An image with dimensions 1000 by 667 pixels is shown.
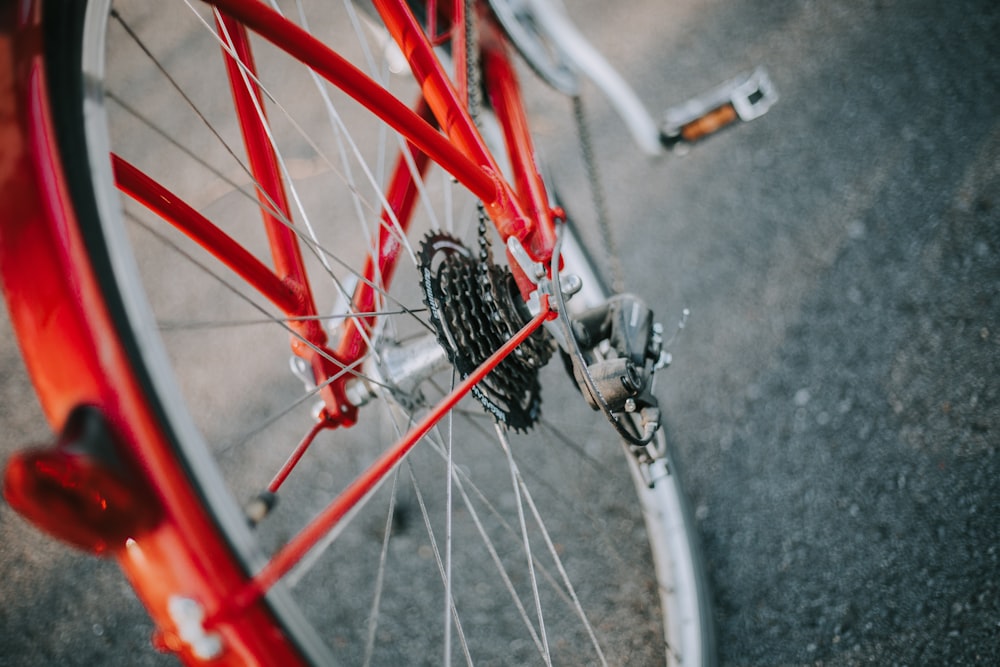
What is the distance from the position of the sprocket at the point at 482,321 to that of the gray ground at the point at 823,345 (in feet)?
1.75

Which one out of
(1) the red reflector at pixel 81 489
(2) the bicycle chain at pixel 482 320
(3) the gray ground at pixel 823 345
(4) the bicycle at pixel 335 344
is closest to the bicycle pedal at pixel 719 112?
(4) the bicycle at pixel 335 344

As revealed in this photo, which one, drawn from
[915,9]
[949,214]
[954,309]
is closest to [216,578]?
[954,309]

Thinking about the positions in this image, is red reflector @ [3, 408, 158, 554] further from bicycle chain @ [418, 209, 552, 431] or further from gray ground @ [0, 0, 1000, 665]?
gray ground @ [0, 0, 1000, 665]

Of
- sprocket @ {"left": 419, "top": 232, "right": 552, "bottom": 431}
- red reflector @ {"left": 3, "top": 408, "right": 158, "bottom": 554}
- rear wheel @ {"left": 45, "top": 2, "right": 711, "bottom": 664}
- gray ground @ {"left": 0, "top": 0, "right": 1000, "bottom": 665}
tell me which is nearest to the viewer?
red reflector @ {"left": 3, "top": 408, "right": 158, "bottom": 554}

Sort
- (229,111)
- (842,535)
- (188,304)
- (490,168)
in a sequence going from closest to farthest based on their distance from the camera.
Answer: (490,168) < (842,535) < (188,304) < (229,111)

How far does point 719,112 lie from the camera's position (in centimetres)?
117

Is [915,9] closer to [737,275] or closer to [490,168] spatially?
[737,275]

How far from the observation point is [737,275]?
134 centimetres

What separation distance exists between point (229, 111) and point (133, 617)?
1.20m

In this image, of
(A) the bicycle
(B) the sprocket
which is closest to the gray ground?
(A) the bicycle

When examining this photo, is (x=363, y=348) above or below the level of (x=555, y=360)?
above

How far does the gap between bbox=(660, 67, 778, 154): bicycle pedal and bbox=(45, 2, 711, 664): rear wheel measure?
1.19 ft

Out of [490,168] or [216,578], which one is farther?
[490,168]

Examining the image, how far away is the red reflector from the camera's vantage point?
38 cm
